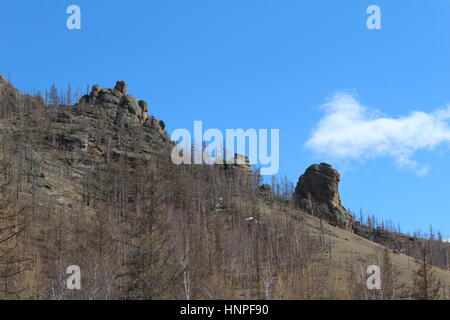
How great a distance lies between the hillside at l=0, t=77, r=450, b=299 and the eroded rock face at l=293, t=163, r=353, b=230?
0.36 meters

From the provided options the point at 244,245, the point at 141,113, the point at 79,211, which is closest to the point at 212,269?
the point at 244,245

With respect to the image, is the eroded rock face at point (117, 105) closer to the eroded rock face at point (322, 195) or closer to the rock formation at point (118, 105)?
the rock formation at point (118, 105)

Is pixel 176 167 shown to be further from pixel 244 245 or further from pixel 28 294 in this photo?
pixel 28 294

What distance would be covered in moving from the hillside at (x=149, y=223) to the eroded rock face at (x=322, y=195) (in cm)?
36

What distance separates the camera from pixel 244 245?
3226 inches

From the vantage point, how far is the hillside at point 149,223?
4106 centimetres

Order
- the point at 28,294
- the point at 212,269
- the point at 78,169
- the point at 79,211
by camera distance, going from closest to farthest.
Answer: the point at 28,294, the point at 212,269, the point at 79,211, the point at 78,169

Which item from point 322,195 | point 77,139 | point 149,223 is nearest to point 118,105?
point 77,139

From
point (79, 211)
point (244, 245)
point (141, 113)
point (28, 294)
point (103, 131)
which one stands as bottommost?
point (28, 294)

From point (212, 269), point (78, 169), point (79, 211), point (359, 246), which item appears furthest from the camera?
point (78, 169)

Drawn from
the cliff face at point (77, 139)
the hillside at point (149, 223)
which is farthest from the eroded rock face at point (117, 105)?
the hillside at point (149, 223)

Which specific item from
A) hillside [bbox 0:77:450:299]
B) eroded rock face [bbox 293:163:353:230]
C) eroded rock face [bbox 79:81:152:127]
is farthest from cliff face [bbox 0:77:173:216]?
eroded rock face [bbox 293:163:353:230]

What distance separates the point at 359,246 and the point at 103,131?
254ft
